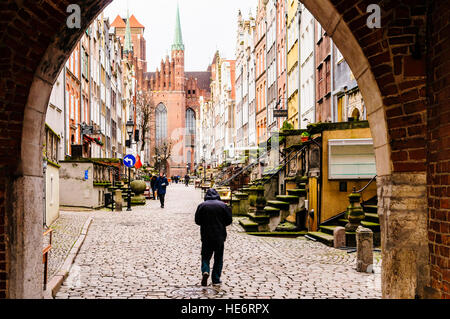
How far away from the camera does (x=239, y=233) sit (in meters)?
16.4

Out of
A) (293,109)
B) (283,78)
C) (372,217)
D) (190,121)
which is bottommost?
(372,217)

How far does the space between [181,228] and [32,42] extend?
12235 mm

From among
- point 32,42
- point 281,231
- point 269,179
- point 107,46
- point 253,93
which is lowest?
point 281,231

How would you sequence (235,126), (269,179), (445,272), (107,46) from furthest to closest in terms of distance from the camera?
1. (235,126)
2. (107,46)
3. (269,179)
4. (445,272)

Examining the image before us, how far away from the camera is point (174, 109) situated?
115562 mm

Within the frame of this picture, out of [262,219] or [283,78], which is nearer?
[262,219]

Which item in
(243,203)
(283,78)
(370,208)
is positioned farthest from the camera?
(283,78)

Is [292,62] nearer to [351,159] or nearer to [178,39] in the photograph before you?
[351,159]

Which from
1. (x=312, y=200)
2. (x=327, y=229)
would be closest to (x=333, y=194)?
(x=312, y=200)

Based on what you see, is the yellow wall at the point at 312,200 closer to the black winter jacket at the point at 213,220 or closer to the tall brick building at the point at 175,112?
the black winter jacket at the point at 213,220

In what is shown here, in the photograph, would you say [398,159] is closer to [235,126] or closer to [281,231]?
[281,231]

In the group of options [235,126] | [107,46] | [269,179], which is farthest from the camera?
[235,126]

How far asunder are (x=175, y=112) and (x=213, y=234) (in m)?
108
